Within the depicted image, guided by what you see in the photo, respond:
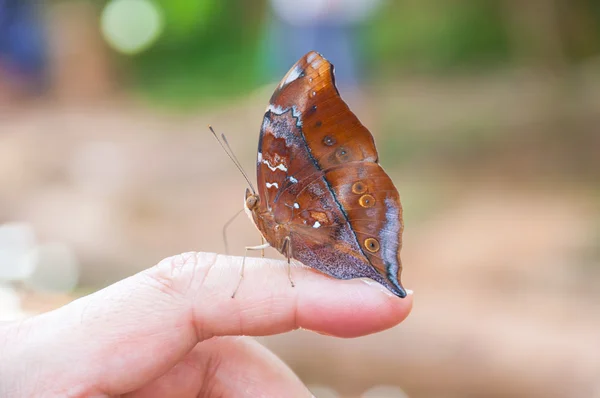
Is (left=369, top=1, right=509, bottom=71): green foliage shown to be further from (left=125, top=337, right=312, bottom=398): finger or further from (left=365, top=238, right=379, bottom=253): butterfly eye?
(left=125, top=337, right=312, bottom=398): finger

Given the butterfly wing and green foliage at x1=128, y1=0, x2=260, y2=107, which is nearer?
the butterfly wing

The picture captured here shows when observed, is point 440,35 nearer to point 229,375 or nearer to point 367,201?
point 367,201

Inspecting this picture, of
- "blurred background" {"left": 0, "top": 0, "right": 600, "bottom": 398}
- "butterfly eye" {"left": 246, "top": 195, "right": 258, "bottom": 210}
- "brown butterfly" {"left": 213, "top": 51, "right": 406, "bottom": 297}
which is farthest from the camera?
"blurred background" {"left": 0, "top": 0, "right": 600, "bottom": 398}

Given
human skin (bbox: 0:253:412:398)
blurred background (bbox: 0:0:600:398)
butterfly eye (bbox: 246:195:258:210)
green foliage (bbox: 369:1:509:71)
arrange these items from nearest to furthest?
human skin (bbox: 0:253:412:398), butterfly eye (bbox: 246:195:258:210), blurred background (bbox: 0:0:600:398), green foliage (bbox: 369:1:509:71)

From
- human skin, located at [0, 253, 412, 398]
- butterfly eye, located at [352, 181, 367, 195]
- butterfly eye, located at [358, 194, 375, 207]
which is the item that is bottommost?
human skin, located at [0, 253, 412, 398]

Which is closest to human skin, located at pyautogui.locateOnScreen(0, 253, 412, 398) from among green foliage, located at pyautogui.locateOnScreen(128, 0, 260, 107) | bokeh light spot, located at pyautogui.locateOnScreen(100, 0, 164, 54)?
green foliage, located at pyautogui.locateOnScreen(128, 0, 260, 107)

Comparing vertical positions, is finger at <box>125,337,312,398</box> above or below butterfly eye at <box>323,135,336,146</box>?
below
